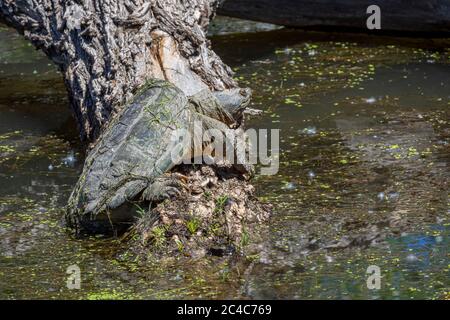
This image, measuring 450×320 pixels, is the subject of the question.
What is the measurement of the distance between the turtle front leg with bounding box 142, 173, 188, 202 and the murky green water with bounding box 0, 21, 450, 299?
309mm

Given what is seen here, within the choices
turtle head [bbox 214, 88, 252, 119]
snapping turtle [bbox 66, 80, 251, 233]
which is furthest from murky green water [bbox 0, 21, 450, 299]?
turtle head [bbox 214, 88, 252, 119]

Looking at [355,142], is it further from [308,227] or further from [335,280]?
[335,280]

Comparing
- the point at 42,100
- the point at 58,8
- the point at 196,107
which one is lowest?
the point at 42,100

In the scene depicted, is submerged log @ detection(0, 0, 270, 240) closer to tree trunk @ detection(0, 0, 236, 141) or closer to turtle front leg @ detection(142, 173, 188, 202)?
tree trunk @ detection(0, 0, 236, 141)

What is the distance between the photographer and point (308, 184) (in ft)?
17.0

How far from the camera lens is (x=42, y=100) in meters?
7.37

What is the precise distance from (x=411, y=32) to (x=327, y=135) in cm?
251

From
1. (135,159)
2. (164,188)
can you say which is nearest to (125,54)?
(135,159)

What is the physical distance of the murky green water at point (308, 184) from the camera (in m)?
4.06

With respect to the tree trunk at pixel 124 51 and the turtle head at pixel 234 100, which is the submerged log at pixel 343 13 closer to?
the tree trunk at pixel 124 51

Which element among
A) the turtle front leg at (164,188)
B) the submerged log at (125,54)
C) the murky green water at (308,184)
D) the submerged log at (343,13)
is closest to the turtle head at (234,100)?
the submerged log at (125,54)

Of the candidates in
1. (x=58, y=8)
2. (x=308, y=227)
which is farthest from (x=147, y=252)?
(x=58, y=8)

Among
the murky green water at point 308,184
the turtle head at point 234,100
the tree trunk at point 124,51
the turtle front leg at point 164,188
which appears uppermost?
the tree trunk at point 124,51

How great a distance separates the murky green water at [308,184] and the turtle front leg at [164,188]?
31 cm
